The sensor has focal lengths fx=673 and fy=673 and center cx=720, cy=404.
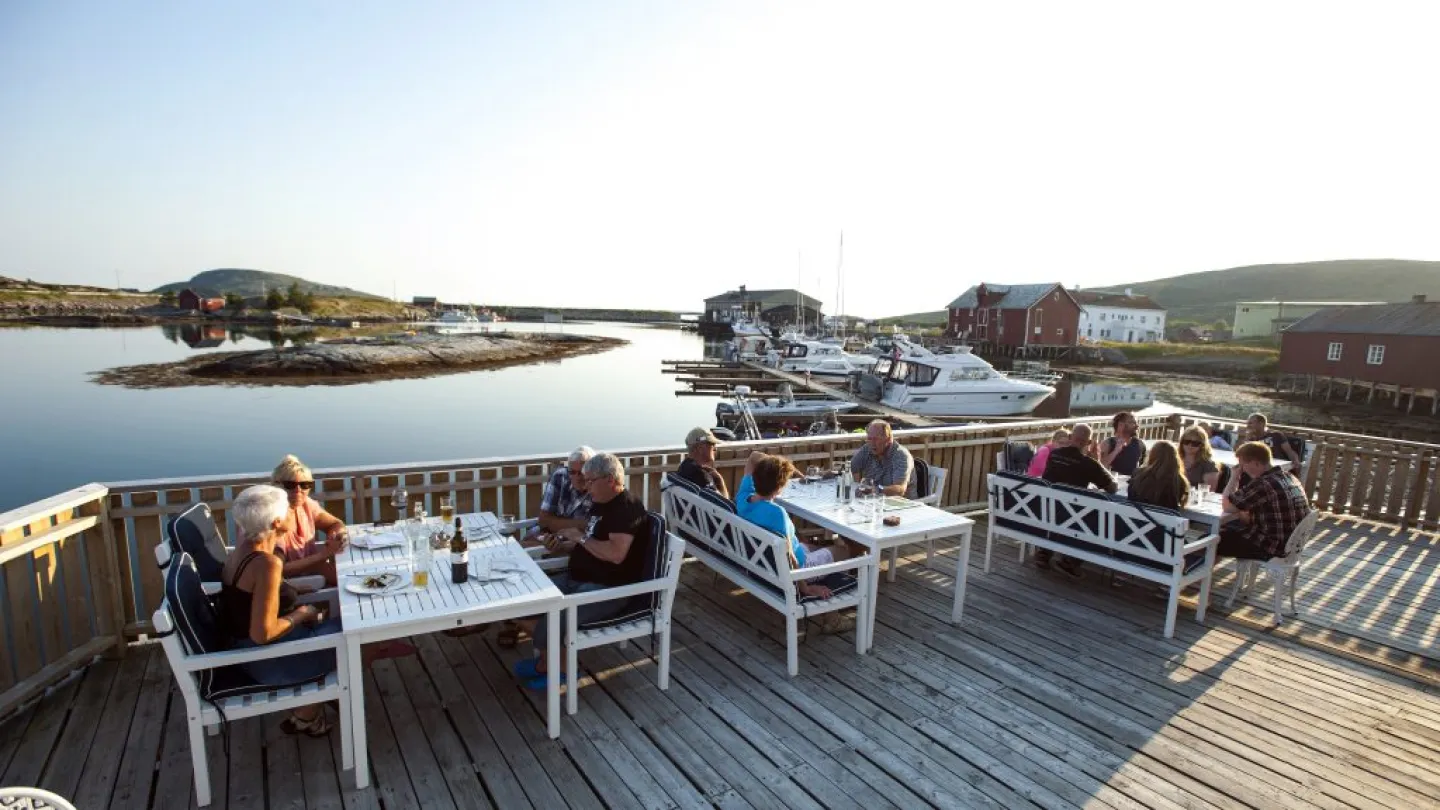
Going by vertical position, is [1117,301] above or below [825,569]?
above

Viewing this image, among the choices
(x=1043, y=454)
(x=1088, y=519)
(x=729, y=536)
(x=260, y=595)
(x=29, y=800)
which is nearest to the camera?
(x=29, y=800)

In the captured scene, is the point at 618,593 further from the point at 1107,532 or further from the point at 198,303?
the point at 198,303

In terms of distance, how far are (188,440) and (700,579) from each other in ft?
81.0

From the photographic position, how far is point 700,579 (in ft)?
18.1

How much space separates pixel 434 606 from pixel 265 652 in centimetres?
66

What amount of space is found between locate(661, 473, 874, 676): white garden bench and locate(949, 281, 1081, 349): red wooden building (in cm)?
5817

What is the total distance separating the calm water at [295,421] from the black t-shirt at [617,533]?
13.1m

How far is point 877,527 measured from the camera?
4570 millimetres

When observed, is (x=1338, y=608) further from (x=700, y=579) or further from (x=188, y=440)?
(x=188, y=440)

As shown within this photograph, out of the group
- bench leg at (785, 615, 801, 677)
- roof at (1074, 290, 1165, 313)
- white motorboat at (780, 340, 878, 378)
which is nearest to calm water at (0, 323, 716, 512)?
white motorboat at (780, 340, 878, 378)

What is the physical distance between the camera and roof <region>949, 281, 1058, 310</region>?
56.3 m

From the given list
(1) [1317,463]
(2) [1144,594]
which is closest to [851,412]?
(1) [1317,463]

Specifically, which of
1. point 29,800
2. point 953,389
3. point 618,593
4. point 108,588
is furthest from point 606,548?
point 953,389

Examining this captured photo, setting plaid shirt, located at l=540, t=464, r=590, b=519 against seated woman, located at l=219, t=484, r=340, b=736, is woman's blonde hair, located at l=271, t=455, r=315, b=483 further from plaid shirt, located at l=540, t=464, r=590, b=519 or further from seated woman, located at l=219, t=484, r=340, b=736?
plaid shirt, located at l=540, t=464, r=590, b=519
